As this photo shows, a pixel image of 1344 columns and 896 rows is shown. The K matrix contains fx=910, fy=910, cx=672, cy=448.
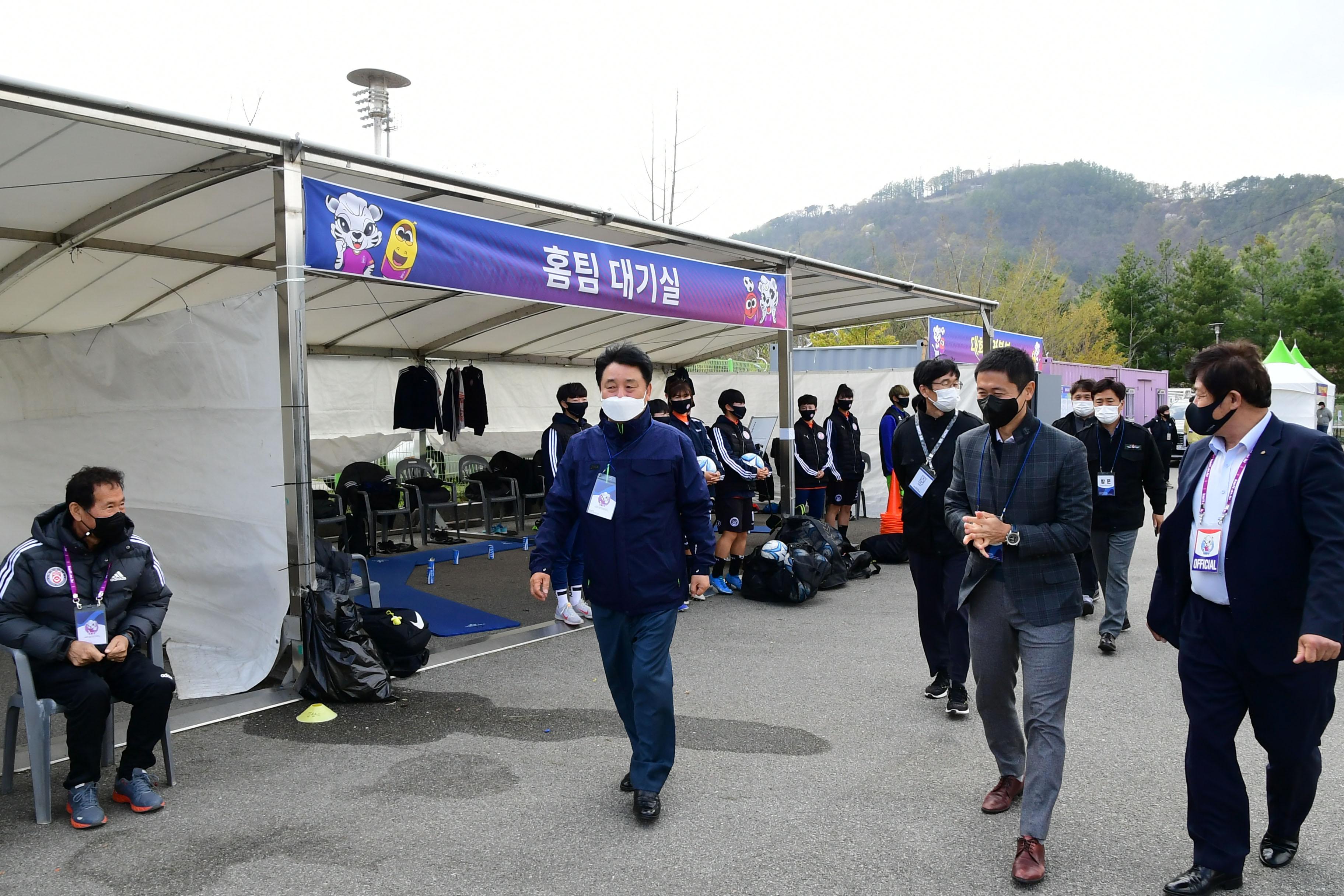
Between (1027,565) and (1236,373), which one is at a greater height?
(1236,373)

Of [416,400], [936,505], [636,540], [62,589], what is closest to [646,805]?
[636,540]

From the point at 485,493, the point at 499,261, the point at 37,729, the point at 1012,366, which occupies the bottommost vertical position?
the point at 37,729

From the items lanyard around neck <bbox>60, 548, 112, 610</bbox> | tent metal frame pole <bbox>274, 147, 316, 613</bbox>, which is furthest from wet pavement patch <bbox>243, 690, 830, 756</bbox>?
lanyard around neck <bbox>60, 548, 112, 610</bbox>

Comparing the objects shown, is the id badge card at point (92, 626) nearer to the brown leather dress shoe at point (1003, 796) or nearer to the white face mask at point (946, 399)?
the brown leather dress shoe at point (1003, 796)

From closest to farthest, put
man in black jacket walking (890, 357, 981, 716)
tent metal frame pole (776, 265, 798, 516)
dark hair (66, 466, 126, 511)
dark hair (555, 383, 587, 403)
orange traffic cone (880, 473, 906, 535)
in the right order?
dark hair (66, 466, 126, 511)
man in black jacket walking (890, 357, 981, 716)
orange traffic cone (880, 473, 906, 535)
dark hair (555, 383, 587, 403)
tent metal frame pole (776, 265, 798, 516)

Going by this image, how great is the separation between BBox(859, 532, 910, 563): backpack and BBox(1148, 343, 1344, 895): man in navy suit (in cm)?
647

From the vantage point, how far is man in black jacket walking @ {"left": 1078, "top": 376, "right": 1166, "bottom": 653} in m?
6.09

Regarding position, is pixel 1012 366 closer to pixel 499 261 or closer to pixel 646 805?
pixel 646 805

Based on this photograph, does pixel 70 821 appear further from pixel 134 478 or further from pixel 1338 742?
pixel 1338 742

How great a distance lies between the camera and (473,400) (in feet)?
41.0

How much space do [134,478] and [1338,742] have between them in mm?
7372

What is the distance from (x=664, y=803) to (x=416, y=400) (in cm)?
919

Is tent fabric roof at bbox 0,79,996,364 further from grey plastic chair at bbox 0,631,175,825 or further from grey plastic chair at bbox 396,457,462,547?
grey plastic chair at bbox 0,631,175,825

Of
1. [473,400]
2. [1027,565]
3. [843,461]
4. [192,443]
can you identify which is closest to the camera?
[1027,565]
